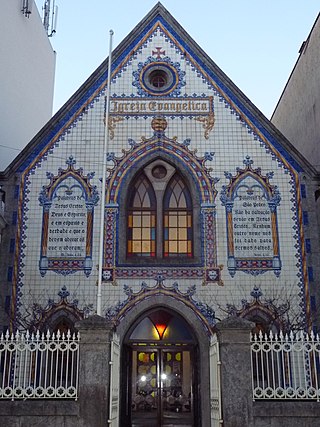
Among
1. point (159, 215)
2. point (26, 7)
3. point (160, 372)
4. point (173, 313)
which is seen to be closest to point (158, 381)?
point (160, 372)

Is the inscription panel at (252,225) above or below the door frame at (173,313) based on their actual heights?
above

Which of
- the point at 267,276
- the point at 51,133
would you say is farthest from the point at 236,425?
the point at 51,133

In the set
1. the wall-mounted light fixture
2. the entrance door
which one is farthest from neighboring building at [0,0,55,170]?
the entrance door

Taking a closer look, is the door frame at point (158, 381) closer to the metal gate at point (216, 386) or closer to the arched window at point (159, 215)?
the arched window at point (159, 215)

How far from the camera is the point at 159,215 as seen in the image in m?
16.9

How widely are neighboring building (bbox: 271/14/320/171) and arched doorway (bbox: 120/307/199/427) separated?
25.9 feet

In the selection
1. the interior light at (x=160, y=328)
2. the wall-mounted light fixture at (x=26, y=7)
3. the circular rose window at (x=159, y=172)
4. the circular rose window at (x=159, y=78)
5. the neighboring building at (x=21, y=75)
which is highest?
the wall-mounted light fixture at (x=26, y=7)

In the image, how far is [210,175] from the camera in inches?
672

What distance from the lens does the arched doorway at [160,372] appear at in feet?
52.8

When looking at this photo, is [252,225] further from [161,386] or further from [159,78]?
[159,78]

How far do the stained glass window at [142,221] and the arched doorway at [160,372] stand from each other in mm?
1842

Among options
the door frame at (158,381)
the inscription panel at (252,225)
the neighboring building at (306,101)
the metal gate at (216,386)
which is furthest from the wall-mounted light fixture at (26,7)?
the metal gate at (216,386)

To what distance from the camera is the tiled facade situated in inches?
627

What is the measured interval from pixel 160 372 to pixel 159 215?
14.9ft
